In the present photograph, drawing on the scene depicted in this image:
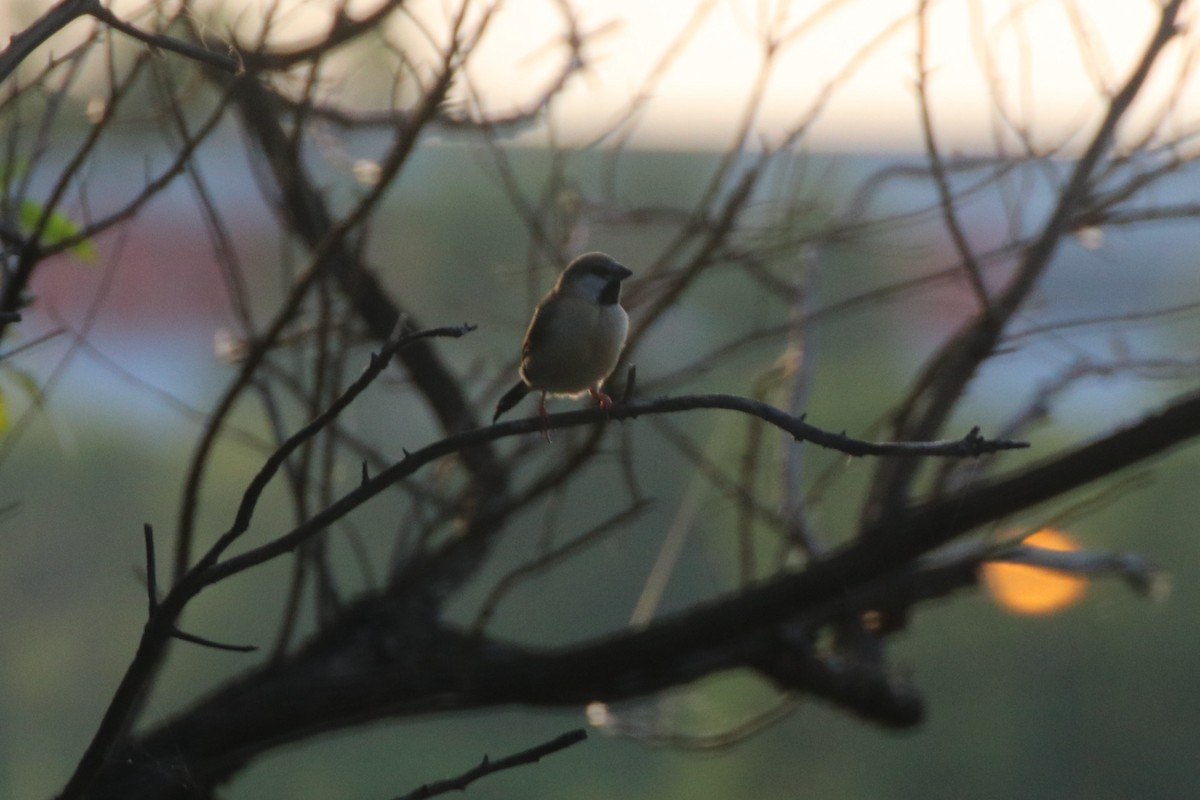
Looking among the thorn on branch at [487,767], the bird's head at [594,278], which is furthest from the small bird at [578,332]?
the thorn on branch at [487,767]

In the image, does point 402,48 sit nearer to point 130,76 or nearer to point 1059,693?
point 130,76

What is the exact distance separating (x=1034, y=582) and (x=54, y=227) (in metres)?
2.19

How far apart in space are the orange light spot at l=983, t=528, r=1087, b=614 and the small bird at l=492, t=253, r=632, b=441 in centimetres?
88

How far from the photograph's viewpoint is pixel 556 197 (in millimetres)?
2764

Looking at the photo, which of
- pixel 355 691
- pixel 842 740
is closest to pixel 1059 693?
pixel 842 740

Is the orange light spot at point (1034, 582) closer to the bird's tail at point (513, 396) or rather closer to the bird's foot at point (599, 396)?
the bird's foot at point (599, 396)

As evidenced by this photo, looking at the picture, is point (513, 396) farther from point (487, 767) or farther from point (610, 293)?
point (487, 767)

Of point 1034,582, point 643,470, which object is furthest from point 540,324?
point 643,470

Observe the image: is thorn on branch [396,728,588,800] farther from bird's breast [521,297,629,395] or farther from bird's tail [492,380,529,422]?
bird's tail [492,380,529,422]

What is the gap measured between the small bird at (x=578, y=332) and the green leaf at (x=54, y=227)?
88 centimetres

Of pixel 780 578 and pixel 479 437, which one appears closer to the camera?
pixel 479 437

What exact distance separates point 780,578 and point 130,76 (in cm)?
143

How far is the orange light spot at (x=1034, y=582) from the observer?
2.55 metres

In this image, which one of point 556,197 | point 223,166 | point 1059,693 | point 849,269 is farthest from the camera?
point 1059,693
